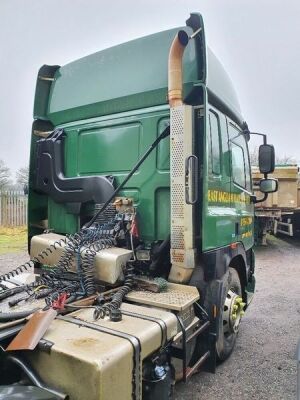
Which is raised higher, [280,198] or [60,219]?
[280,198]

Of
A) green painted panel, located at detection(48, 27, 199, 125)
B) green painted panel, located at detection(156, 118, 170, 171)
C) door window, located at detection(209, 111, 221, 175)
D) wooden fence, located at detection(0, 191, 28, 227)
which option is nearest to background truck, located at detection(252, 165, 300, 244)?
door window, located at detection(209, 111, 221, 175)

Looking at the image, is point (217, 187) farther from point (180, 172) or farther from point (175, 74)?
point (175, 74)

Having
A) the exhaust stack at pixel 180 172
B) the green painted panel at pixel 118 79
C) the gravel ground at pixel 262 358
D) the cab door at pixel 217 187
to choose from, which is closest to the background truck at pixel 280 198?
the gravel ground at pixel 262 358

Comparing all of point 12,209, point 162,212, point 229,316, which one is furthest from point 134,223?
point 12,209

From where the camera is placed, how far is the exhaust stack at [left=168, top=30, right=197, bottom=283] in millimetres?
2701

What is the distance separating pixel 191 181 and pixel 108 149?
3.70 ft

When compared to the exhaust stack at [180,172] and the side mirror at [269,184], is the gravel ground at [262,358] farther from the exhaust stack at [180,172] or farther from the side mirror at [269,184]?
the side mirror at [269,184]

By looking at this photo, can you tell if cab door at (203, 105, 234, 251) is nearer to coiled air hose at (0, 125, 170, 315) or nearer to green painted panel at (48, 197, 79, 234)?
coiled air hose at (0, 125, 170, 315)

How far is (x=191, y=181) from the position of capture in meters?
2.68

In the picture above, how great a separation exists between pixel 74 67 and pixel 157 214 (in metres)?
1.90

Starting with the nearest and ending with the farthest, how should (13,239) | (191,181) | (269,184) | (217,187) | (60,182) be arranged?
(191,181) → (217,187) → (60,182) → (269,184) → (13,239)

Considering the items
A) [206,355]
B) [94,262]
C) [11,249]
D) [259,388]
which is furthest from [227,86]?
[11,249]

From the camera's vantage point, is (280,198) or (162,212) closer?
(162,212)

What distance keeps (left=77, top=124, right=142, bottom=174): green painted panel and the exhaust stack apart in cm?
59
